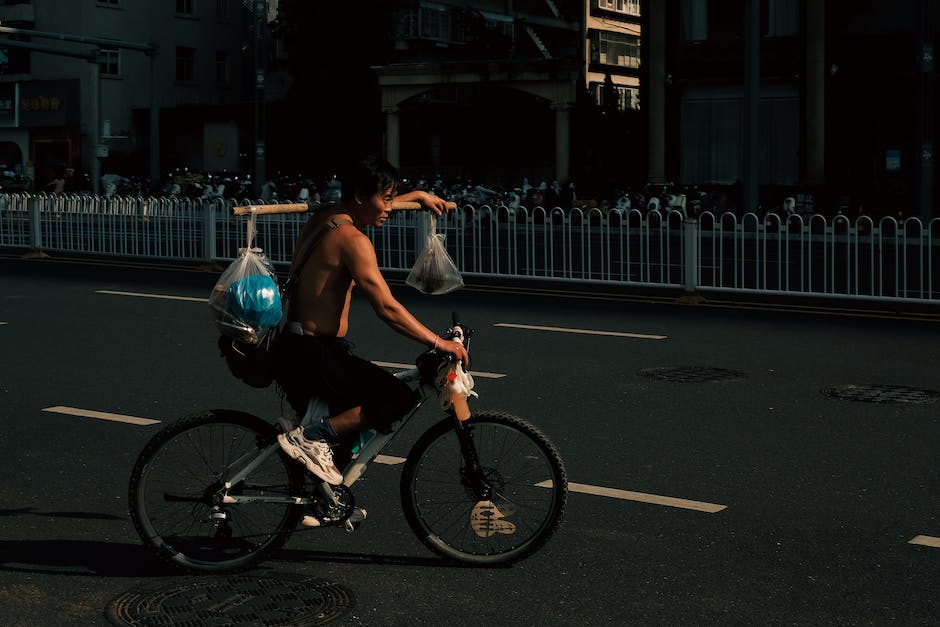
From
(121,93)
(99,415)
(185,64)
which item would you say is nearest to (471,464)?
(99,415)

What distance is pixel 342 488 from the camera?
18.2 ft

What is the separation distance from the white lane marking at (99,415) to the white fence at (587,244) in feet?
28.5

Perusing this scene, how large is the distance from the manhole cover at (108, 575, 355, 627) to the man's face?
1421 mm

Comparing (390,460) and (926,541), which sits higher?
(390,460)

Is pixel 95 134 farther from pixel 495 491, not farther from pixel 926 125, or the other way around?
pixel 495 491

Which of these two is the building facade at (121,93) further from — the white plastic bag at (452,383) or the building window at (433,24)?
the white plastic bag at (452,383)

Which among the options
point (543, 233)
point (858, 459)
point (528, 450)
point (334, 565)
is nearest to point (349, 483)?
point (334, 565)

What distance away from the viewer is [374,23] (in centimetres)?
4941

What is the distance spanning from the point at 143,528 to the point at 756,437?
4.01 meters

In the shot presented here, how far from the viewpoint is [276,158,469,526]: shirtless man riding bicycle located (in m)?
5.39

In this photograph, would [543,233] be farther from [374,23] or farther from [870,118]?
[374,23]

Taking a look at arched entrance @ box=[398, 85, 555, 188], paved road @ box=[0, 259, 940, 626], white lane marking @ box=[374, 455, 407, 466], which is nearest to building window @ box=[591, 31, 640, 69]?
arched entrance @ box=[398, 85, 555, 188]

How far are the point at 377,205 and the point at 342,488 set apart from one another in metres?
1.11

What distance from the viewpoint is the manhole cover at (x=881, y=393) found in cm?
950
